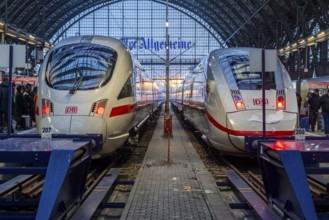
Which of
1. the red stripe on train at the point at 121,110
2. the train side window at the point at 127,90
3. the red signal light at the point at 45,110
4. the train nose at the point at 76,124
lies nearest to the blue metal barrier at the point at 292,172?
the train nose at the point at 76,124

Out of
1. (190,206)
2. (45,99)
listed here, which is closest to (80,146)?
(190,206)

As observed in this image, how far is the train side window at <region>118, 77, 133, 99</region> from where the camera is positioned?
38.7 feet

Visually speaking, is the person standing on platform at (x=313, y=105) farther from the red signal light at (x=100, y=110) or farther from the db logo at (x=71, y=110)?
the db logo at (x=71, y=110)

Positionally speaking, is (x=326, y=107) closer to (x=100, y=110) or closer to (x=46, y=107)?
(x=100, y=110)

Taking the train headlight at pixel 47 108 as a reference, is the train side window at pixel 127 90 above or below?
above

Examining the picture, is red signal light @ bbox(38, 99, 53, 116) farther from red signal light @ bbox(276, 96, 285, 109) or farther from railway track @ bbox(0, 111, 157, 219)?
red signal light @ bbox(276, 96, 285, 109)

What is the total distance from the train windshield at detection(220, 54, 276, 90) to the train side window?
2.32 metres

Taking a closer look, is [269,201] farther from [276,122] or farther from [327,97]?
[327,97]

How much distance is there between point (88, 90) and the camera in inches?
441

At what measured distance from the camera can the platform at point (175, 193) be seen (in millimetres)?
7660

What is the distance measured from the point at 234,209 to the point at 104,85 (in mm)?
4487

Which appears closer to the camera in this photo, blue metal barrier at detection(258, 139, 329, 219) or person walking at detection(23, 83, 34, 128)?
blue metal barrier at detection(258, 139, 329, 219)

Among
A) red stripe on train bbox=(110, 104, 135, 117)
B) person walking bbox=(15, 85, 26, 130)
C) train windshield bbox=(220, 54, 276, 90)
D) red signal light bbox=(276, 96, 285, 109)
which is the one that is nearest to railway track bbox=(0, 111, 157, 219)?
red stripe on train bbox=(110, 104, 135, 117)

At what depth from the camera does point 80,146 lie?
6617 millimetres
